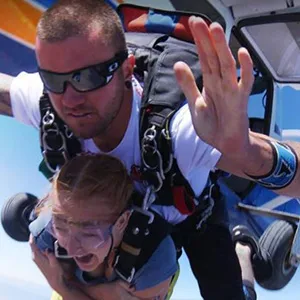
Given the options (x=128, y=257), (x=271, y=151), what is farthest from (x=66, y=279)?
(x=271, y=151)

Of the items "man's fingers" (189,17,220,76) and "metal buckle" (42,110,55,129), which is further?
"metal buckle" (42,110,55,129)

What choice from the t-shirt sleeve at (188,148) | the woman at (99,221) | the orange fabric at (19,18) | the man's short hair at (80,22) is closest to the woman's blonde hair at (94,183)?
the woman at (99,221)

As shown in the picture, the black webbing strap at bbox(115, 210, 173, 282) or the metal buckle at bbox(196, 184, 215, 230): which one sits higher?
the black webbing strap at bbox(115, 210, 173, 282)

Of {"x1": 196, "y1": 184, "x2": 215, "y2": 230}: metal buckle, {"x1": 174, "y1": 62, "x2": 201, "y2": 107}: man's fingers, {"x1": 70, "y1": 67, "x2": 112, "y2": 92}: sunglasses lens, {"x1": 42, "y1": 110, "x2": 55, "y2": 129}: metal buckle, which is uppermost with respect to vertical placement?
{"x1": 174, "y1": 62, "x2": 201, "y2": 107}: man's fingers

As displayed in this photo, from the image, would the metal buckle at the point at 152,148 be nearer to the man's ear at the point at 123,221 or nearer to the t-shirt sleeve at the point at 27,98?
the man's ear at the point at 123,221

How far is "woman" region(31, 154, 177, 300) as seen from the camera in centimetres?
129

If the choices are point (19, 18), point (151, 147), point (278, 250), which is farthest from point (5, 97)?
point (278, 250)

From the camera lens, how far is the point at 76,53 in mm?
1225

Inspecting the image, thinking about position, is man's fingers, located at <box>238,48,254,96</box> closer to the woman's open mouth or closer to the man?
the man

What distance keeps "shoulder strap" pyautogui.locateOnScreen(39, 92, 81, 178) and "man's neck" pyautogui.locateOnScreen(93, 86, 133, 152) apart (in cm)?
5

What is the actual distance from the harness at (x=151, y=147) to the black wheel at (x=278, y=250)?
82cm

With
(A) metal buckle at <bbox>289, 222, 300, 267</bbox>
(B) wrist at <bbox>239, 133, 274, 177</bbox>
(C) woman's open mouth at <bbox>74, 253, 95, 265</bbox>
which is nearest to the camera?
(B) wrist at <bbox>239, 133, 274, 177</bbox>

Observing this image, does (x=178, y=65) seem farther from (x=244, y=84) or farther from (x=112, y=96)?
(x=112, y=96)

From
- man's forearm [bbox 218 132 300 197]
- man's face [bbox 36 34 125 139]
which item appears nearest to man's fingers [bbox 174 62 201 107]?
man's forearm [bbox 218 132 300 197]
